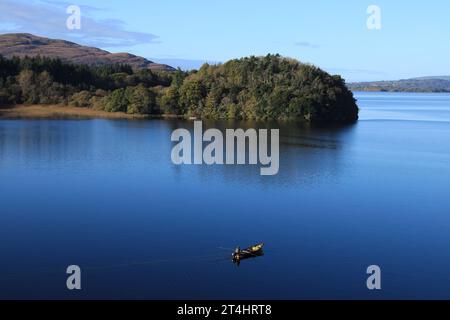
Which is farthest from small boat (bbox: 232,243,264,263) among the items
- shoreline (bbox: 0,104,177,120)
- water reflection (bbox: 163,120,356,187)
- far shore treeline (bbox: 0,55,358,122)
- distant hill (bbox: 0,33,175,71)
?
distant hill (bbox: 0,33,175,71)

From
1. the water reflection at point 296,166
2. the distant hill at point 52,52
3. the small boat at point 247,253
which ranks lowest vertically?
the small boat at point 247,253

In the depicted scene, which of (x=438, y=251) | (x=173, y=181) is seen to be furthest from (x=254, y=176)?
(x=438, y=251)

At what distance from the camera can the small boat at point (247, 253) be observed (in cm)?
1773

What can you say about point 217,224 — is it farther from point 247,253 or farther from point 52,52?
point 52,52

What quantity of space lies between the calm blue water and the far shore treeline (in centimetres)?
3081

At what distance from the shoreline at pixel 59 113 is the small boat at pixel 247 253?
53.0 meters

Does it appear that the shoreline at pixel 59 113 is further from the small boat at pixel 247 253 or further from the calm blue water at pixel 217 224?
the small boat at pixel 247 253

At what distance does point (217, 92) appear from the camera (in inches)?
2904

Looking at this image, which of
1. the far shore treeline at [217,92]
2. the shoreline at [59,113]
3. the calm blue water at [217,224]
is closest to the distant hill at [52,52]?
the far shore treeline at [217,92]

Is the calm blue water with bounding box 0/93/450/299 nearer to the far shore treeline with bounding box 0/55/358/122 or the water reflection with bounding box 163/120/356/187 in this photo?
the water reflection with bounding box 163/120/356/187

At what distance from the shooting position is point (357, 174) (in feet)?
106

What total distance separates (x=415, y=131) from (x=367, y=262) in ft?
142

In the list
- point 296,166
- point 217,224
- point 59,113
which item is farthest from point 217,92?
point 217,224

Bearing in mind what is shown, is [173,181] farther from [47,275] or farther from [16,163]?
[47,275]
